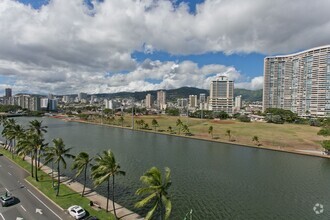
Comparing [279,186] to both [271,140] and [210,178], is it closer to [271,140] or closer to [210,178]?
[210,178]

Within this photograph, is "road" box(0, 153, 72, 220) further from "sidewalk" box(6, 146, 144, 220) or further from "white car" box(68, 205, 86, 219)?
"sidewalk" box(6, 146, 144, 220)

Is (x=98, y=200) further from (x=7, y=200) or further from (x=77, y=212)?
(x=7, y=200)

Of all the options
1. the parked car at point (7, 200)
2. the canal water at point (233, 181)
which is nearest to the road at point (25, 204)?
the parked car at point (7, 200)

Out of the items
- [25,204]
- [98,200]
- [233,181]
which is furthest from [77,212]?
[233,181]

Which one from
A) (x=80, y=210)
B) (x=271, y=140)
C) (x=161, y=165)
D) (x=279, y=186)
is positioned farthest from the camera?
(x=271, y=140)

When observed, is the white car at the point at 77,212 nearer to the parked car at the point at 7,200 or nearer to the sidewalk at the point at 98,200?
the sidewalk at the point at 98,200

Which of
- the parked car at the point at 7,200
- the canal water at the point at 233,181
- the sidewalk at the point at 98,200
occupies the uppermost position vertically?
the parked car at the point at 7,200

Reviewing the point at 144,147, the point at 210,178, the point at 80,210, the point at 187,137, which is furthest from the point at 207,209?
the point at 187,137
